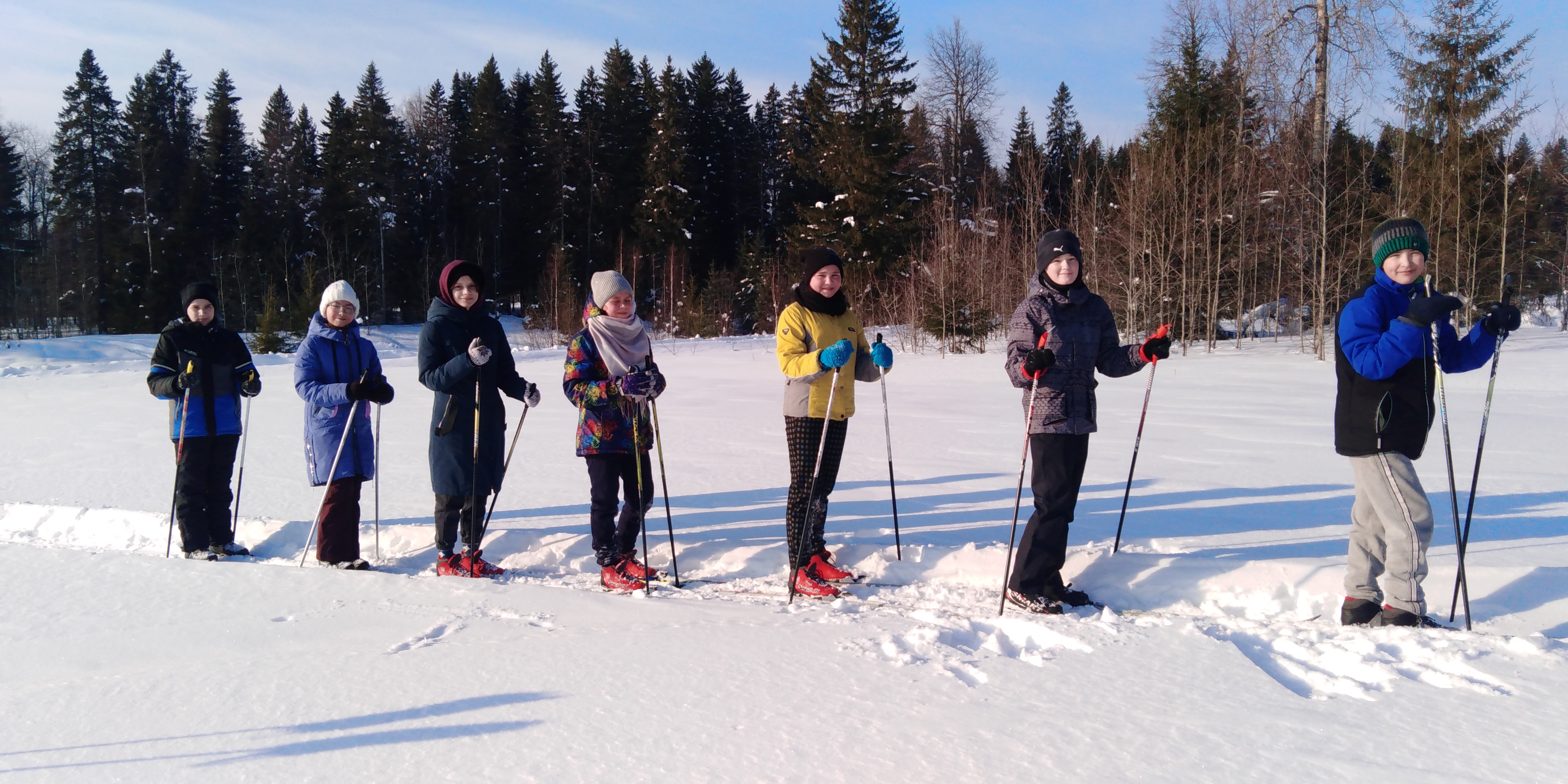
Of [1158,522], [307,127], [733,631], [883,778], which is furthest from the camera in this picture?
[307,127]

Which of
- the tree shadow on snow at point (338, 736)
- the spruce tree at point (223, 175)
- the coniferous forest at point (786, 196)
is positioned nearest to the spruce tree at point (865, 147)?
the coniferous forest at point (786, 196)

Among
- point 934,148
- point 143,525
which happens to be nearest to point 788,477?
point 143,525

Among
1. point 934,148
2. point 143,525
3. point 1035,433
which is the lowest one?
point 143,525

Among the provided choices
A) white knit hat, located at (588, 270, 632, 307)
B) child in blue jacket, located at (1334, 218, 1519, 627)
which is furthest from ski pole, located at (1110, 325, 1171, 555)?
white knit hat, located at (588, 270, 632, 307)

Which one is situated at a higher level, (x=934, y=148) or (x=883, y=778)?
(x=934, y=148)

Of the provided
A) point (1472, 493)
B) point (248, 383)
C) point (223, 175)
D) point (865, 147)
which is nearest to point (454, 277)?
point (248, 383)

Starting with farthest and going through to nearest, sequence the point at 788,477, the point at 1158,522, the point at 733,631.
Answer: the point at 788,477 < the point at 1158,522 < the point at 733,631

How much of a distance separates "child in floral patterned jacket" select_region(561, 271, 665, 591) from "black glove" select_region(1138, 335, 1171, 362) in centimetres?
234

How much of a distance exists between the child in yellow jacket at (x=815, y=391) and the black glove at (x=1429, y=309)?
209cm

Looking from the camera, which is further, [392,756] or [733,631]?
[733,631]

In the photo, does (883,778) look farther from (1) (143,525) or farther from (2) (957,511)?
(1) (143,525)

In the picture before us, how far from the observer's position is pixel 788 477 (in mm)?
7070

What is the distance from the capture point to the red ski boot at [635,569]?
14.3 feet

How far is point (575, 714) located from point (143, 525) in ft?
15.6
